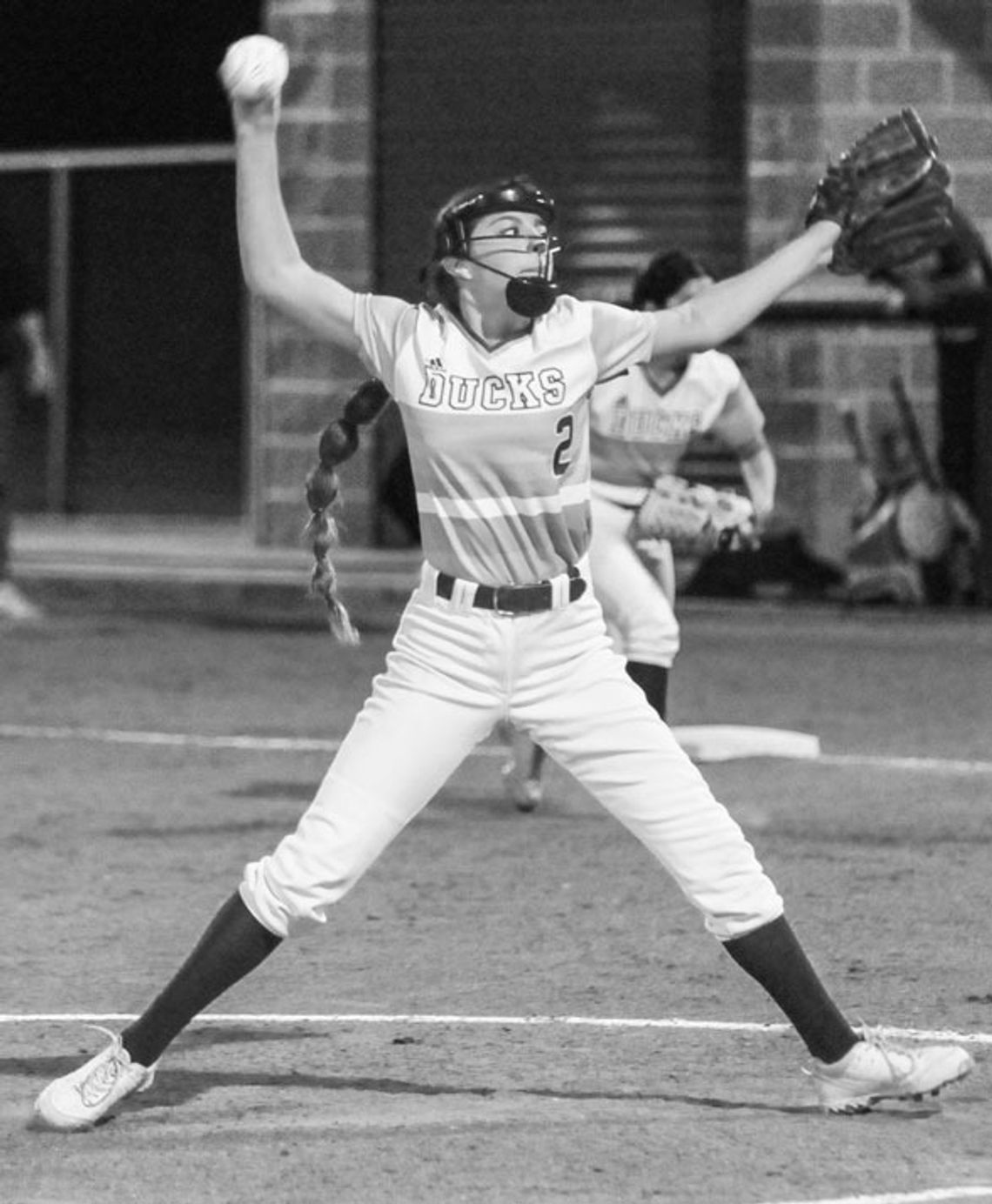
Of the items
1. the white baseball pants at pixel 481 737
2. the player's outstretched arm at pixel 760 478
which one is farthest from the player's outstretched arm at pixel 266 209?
the player's outstretched arm at pixel 760 478

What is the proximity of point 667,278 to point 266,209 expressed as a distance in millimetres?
4045

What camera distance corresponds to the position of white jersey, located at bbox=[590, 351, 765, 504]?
10.3 m

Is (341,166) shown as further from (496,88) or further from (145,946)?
(145,946)

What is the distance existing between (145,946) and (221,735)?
14.5ft

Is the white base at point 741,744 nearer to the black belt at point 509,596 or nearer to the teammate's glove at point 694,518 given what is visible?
the teammate's glove at point 694,518

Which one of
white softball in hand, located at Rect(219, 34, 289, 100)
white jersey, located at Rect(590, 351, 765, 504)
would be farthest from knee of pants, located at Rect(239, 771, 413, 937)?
white jersey, located at Rect(590, 351, 765, 504)

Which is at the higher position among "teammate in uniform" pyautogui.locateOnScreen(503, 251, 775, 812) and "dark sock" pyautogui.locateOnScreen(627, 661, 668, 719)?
"teammate in uniform" pyautogui.locateOnScreen(503, 251, 775, 812)

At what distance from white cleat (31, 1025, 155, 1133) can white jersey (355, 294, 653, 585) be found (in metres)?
1.21

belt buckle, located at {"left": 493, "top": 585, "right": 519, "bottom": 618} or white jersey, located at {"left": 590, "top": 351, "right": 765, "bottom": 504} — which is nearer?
belt buckle, located at {"left": 493, "top": 585, "right": 519, "bottom": 618}

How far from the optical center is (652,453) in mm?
10422

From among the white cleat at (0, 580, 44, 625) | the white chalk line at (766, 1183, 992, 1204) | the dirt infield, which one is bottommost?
the white cleat at (0, 580, 44, 625)

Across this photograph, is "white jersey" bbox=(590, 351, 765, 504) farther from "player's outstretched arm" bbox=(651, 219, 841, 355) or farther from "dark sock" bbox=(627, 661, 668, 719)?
"player's outstretched arm" bbox=(651, 219, 841, 355)

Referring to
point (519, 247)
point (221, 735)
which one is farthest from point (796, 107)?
point (519, 247)

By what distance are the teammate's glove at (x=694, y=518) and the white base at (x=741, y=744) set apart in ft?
5.79
